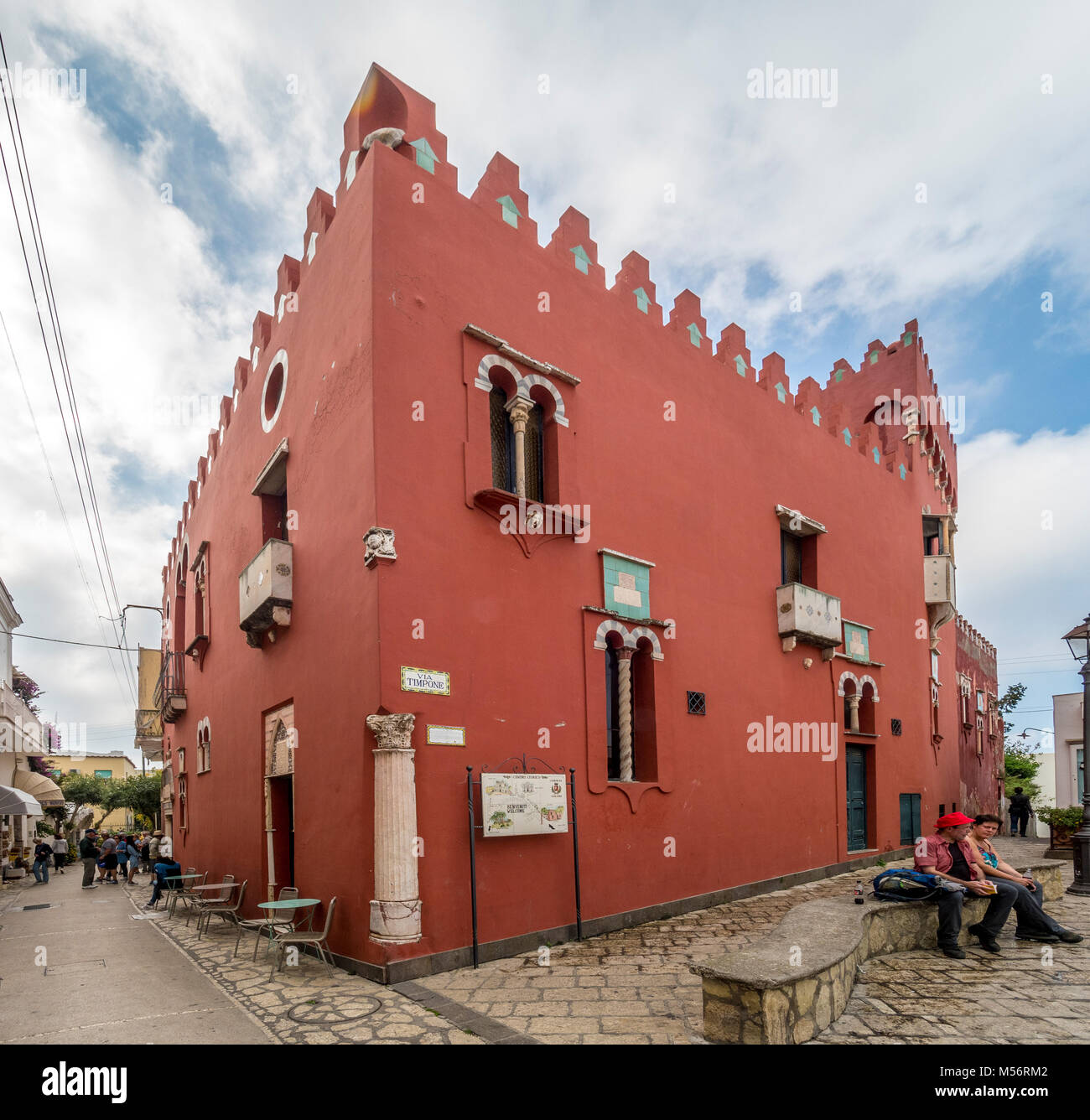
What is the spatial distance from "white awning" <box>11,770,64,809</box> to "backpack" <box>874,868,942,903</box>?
70.5 ft

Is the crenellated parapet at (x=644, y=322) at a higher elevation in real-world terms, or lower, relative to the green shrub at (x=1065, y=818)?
higher

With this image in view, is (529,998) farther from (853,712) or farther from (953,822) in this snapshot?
(853,712)

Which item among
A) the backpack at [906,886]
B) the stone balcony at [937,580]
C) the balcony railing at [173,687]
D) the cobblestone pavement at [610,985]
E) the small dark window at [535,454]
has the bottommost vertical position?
the cobblestone pavement at [610,985]

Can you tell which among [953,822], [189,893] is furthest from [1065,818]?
[189,893]

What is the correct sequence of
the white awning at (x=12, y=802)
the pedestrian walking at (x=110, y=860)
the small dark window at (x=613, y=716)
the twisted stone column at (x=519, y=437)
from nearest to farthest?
the twisted stone column at (x=519, y=437) < the small dark window at (x=613, y=716) < the white awning at (x=12, y=802) < the pedestrian walking at (x=110, y=860)

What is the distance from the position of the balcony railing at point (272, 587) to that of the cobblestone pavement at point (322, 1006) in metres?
3.51

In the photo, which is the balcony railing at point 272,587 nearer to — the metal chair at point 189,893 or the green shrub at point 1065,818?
the metal chair at point 189,893

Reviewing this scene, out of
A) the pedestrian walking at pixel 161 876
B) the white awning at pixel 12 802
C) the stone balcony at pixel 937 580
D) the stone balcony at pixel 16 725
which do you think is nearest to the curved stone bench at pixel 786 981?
the pedestrian walking at pixel 161 876

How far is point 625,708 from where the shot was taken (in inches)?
366

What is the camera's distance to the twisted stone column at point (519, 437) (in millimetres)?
8578

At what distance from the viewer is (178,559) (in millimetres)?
18594

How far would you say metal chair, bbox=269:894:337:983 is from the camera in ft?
22.3

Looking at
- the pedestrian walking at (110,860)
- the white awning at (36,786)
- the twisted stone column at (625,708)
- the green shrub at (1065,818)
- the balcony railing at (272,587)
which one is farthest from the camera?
the white awning at (36,786)

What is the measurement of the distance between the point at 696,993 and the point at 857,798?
30.3ft
